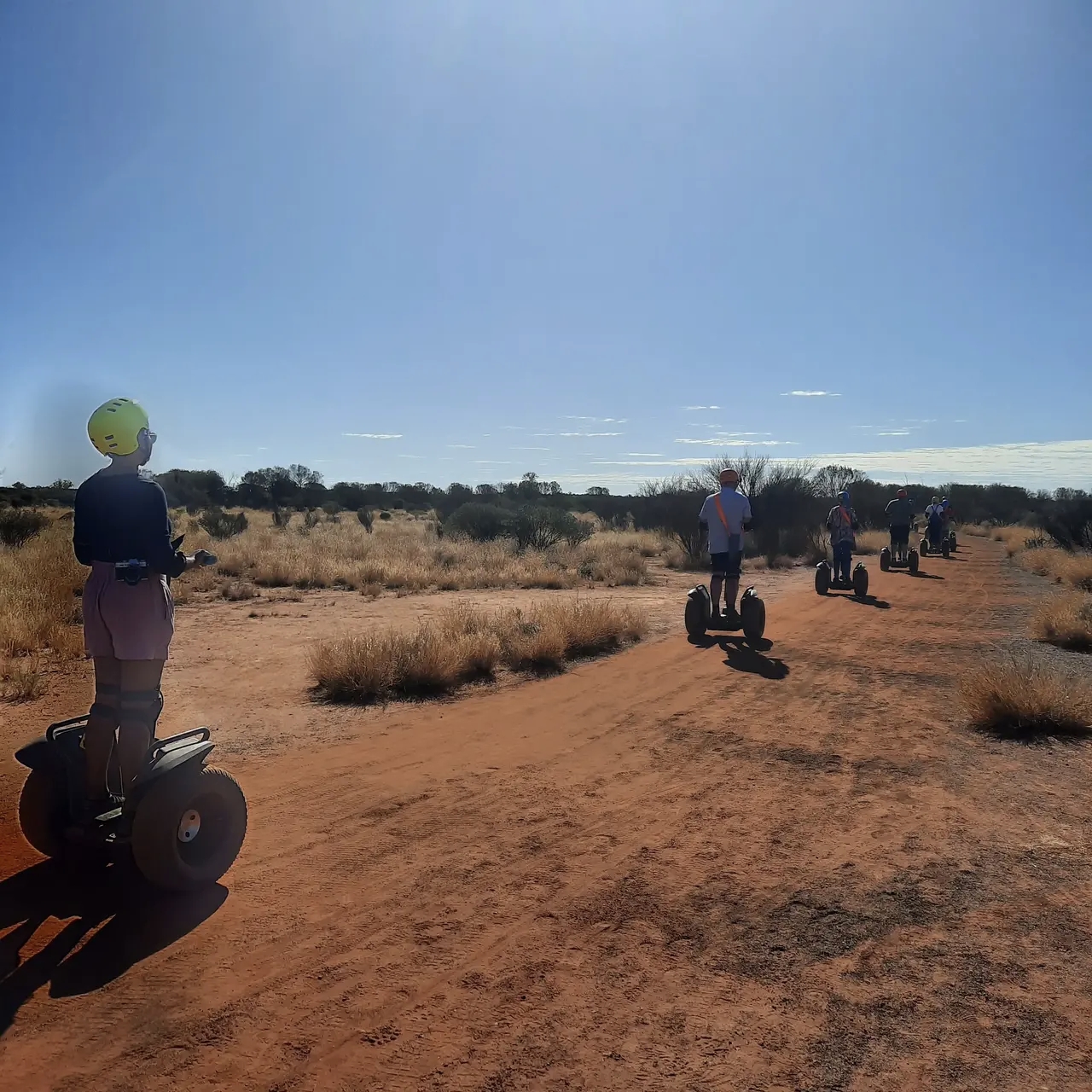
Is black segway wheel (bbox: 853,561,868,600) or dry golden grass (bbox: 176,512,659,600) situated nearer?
black segway wheel (bbox: 853,561,868,600)

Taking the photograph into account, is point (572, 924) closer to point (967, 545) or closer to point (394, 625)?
point (394, 625)

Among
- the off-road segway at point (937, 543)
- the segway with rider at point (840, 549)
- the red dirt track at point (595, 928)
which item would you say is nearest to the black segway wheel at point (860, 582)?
the segway with rider at point (840, 549)

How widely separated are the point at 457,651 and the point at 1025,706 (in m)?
5.51

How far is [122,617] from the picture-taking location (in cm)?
378

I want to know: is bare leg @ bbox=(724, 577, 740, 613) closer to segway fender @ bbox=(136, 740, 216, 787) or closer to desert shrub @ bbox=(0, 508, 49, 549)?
segway fender @ bbox=(136, 740, 216, 787)

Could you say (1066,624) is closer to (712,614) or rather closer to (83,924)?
(712,614)

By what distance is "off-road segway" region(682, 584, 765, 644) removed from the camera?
10789mm

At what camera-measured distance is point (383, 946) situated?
3.49 m

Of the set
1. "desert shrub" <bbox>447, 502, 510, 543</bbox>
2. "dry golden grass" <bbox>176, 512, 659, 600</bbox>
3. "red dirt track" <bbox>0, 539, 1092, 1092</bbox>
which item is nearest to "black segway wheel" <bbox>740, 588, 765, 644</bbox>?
"red dirt track" <bbox>0, 539, 1092, 1092</bbox>

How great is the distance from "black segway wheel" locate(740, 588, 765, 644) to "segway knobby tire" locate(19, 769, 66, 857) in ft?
27.8

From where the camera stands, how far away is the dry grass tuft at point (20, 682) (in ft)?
25.6

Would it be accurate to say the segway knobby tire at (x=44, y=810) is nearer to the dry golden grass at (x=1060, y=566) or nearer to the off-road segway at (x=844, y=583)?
the off-road segway at (x=844, y=583)

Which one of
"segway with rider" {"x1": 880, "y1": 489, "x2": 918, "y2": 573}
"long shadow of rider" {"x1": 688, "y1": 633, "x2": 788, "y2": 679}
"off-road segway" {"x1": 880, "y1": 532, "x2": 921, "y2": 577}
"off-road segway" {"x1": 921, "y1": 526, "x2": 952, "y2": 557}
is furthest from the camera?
"off-road segway" {"x1": 921, "y1": 526, "x2": 952, "y2": 557}

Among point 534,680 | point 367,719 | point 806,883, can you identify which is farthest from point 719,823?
point 534,680
